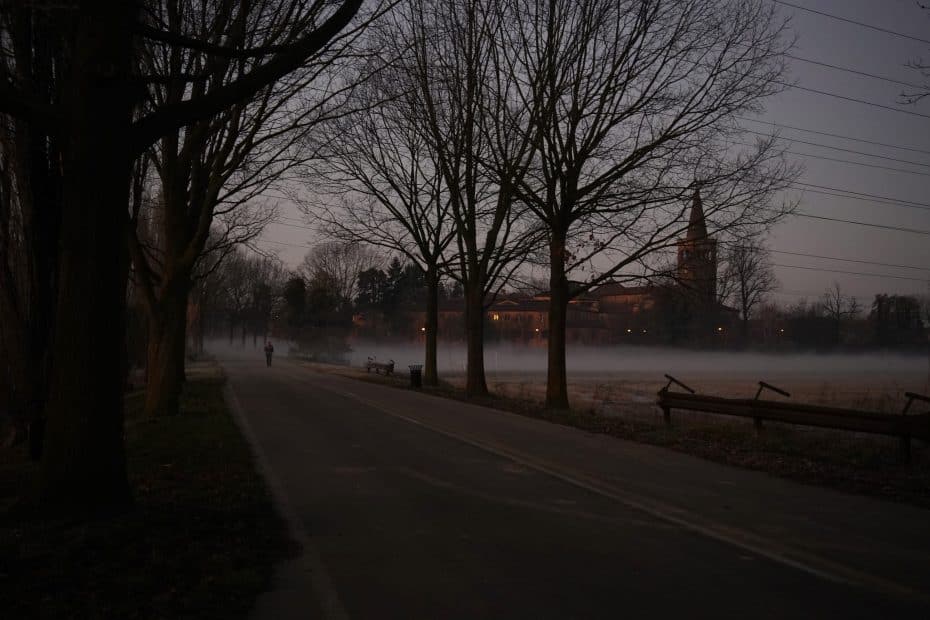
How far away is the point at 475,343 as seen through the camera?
2897 cm

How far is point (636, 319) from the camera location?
71250 mm

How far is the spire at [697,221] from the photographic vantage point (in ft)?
68.9

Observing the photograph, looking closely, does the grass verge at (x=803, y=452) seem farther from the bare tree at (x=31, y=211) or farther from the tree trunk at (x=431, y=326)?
the tree trunk at (x=431, y=326)

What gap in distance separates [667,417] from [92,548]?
13298 millimetres

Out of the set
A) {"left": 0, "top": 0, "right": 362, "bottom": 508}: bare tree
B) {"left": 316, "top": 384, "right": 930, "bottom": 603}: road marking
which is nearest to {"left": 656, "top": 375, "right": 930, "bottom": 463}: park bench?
{"left": 316, "top": 384, "right": 930, "bottom": 603}: road marking

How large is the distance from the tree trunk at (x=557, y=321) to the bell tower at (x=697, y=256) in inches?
126

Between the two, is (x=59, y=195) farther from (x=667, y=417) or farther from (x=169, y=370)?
(x=667, y=417)

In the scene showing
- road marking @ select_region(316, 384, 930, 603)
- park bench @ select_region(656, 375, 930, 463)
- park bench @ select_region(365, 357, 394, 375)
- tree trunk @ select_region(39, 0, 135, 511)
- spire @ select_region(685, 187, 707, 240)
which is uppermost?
spire @ select_region(685, 187, 707, 240)

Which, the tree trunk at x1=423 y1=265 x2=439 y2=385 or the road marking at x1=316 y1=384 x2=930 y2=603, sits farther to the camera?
the tree trunk at x1=423 y1=265 x2=439 y2=385

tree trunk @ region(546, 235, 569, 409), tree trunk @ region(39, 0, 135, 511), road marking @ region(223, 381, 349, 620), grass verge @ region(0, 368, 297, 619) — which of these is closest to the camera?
grass verge @ region(0, 368, 297, 619)

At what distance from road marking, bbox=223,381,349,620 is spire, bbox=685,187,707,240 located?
13028 millimetres

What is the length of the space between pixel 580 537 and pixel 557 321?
1548 centimetres

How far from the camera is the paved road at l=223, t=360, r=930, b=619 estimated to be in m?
5.77

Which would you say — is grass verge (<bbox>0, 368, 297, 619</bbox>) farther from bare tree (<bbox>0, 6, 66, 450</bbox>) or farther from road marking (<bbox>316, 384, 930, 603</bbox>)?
road marking (<bbox>316, 384, 930, 603</bbox>)
